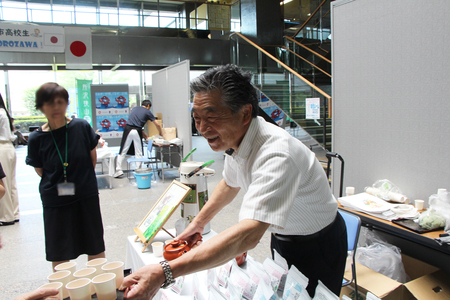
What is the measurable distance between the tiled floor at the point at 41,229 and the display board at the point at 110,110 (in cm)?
174

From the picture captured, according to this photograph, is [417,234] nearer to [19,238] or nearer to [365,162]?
[365,162]

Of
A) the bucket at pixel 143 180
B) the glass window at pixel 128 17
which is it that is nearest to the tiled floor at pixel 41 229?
the bucket at pixel 143 180

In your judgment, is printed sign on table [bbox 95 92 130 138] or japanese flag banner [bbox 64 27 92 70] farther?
printed sign on table [bbox 95 92 130 138]

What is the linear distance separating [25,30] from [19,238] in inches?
200

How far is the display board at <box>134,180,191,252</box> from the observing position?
1.72 meters

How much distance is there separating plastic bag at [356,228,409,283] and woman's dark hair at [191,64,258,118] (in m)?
1.87

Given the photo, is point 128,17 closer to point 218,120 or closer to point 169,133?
point 169,133

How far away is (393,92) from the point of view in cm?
267

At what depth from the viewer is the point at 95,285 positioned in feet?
3.60

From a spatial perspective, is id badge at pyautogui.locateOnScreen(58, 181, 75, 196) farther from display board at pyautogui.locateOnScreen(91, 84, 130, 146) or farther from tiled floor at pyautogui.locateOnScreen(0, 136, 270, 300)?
display board at pyautogui.locateOnScreen(91, 84, 130, 146)

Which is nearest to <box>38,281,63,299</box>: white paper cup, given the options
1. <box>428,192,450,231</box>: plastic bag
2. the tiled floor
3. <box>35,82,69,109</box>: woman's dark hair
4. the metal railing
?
<box>35,82,69,109</box>: woman's dark hair

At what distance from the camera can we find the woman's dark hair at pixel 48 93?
1917mm

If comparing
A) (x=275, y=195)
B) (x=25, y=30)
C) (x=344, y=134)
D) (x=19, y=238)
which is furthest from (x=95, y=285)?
(x=25, y=30)

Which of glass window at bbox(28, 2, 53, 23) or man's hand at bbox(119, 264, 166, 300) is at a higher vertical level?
glass window at bbox(28, 2, 53, 23)
